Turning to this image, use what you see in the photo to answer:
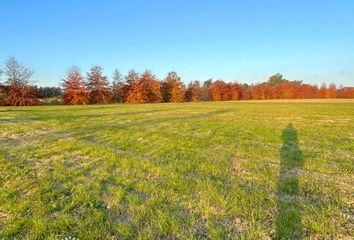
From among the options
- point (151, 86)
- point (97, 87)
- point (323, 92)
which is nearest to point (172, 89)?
point (151, 86)

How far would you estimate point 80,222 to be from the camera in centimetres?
314

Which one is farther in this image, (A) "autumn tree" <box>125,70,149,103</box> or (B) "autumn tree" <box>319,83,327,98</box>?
(B) "autumn tree" <box>319,83,327,98</box>

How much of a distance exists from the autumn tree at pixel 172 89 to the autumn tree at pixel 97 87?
1837 cm

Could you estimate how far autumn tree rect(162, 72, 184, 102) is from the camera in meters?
75.2

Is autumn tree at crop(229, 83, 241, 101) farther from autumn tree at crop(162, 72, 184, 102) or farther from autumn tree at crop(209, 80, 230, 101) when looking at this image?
autumn tree at crop(162, 72, 184, 102)

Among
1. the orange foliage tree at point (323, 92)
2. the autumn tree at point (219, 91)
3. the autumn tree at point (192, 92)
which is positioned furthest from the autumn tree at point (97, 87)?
the orange foliage tree at point (323, 92)

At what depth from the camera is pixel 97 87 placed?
211 feet

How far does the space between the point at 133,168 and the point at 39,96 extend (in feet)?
205

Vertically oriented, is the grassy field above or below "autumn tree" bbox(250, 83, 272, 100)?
below

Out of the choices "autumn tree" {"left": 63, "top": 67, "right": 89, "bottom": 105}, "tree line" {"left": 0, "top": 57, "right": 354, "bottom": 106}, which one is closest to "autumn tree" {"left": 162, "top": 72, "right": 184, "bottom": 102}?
"tree line" {"left": 0, "top": 57, "right": 354, "bottom": 106}

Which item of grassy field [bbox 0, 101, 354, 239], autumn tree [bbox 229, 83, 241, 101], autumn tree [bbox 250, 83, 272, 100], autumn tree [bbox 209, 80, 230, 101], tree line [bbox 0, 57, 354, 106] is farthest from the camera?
autumn tree [bbox 250, 83, 272, 100]

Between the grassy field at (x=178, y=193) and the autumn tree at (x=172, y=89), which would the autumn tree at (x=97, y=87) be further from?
the grassy field at (x=178, y=193)

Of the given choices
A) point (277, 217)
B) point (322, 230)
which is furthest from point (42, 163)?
point (322, 230)

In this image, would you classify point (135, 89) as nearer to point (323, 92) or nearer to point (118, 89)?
point (118, 89)
